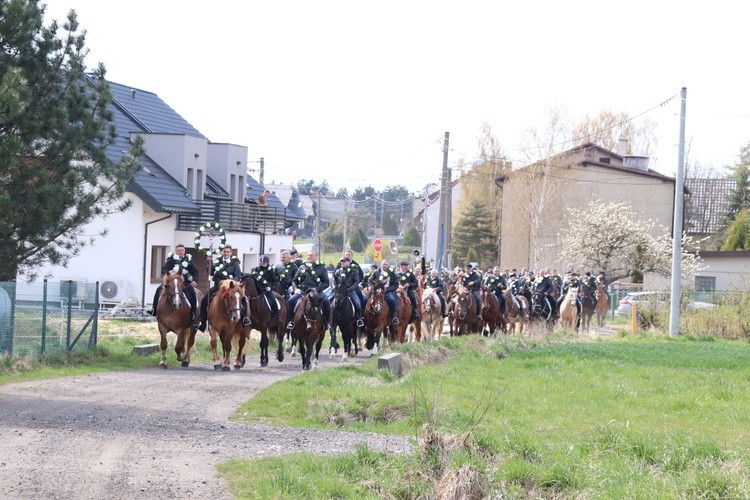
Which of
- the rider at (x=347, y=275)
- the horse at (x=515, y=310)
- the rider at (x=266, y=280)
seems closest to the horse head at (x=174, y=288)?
the rider at (x=266, y=280)

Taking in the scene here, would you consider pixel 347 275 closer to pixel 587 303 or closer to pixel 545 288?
pixel 545 288

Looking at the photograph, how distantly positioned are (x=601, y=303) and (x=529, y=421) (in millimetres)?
29027

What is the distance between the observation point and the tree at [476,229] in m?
73.1

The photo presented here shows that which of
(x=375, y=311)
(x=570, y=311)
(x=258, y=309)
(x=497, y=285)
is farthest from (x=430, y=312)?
(x=258, y=309)

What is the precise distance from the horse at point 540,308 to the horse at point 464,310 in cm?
465

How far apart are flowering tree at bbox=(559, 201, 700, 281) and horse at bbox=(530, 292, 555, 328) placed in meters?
19.4

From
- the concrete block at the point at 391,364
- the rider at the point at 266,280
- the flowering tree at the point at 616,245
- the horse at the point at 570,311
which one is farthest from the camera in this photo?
the flowering tree at the point at 616,245

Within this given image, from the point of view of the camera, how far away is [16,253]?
599 inches

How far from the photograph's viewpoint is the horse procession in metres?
20.0

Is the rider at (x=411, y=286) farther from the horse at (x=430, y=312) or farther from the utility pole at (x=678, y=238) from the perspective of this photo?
the utility pole at (x=678, y=238)

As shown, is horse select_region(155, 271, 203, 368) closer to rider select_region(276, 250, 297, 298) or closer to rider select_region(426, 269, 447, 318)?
rider select_region(276, 250, 297, 298)

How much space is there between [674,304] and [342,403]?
21522mm

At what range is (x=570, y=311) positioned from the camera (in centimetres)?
3572

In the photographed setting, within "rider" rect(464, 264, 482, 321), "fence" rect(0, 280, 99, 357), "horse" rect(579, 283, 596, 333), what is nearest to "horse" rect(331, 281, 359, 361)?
"fence" rect(0, 280, 99, 357)
